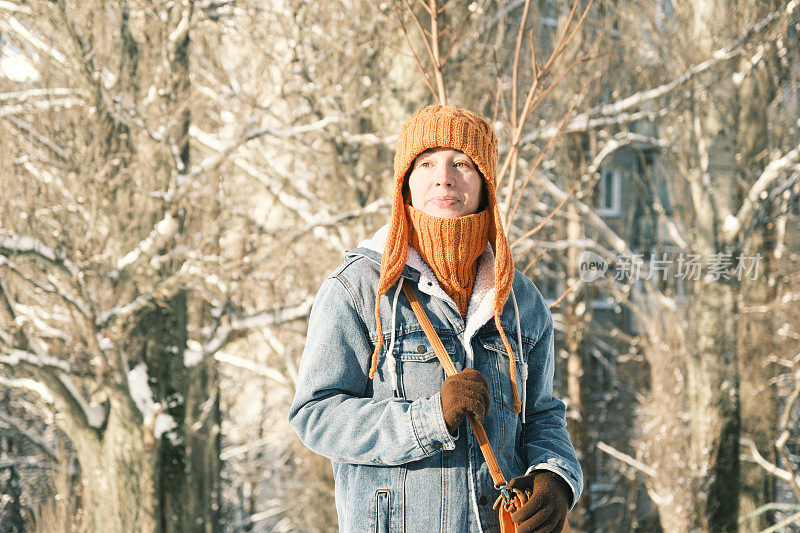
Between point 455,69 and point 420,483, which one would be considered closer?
point 420,483

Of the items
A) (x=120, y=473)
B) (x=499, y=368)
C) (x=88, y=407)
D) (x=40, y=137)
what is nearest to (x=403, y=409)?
(x=499, y=368)

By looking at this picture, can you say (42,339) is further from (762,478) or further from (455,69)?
(762,478)

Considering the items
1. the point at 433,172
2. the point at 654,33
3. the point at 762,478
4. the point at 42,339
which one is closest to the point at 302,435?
the point at 433,172

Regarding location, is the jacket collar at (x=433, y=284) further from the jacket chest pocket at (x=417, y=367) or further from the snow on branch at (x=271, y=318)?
the snow on branch at (x=271, y=318)

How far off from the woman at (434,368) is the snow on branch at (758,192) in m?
9.45

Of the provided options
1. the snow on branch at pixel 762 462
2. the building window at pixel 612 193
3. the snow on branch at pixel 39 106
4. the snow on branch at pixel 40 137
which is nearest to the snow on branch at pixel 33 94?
the snow on branch at pixel 39 106

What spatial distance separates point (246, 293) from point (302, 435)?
19.9 ft

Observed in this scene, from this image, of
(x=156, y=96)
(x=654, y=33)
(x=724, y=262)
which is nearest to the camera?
(x=156, y=96)

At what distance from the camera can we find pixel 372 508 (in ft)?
5.32

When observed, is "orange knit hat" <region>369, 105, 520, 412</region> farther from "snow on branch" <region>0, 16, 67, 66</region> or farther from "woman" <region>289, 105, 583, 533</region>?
"snow on branch" <region>0, 16, 67, 66</region>

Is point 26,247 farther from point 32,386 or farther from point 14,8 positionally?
point 14,8

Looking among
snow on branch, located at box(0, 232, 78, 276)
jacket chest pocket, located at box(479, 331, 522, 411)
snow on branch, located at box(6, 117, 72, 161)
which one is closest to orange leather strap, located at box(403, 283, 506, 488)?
jacket chest pocket, located at box(479, 331, 522, 411)

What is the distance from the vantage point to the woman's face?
1.75 meters

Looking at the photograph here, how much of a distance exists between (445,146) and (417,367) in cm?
55
